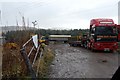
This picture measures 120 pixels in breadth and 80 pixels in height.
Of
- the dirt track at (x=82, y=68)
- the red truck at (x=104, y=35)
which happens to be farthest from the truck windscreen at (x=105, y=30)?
the dirt track at (x=82, y=68)

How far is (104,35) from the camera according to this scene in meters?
27.4

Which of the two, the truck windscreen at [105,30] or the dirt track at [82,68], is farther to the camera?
the truck windscreen at [105,30]

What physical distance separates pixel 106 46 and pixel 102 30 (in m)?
1.73

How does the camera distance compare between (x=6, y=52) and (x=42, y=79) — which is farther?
(x=6, y=52)

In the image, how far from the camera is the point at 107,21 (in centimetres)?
2794

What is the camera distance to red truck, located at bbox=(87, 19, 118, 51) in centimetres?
2738

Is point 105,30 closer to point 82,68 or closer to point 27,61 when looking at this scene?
point 82,68

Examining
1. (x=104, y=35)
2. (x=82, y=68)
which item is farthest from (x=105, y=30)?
(x=82, y=68)

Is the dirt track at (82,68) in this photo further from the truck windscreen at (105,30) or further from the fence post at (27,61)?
the truck windscreen at (105,30)

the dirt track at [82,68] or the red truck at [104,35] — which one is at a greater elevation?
the red truck at [104,35]

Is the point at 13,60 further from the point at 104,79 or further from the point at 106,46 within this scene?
the point at 106,46

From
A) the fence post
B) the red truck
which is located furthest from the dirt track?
the red truck

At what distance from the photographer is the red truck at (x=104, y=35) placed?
89.8ft

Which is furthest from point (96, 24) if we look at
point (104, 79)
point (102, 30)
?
point (104, 79)
